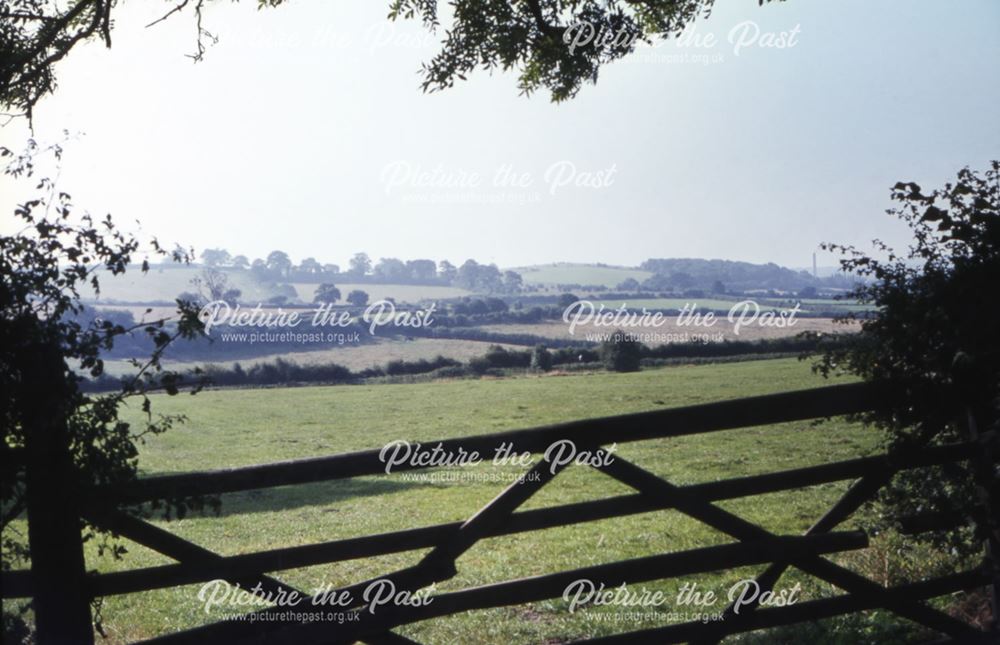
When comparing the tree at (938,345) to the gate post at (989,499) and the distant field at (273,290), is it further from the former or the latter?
the distant field at (273,290)

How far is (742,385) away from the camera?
34562 millimetres

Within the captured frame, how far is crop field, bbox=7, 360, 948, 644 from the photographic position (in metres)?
8.27

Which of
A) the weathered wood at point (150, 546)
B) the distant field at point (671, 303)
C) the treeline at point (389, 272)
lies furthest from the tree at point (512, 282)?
the weathered wood at point (150, 546)

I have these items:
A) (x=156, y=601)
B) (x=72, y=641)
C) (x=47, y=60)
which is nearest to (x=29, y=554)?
(x=72, y=641)

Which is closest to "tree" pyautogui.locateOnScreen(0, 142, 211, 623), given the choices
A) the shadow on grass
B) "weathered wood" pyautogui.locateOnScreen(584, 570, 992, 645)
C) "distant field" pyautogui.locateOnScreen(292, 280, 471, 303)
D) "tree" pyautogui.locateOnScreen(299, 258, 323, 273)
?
"weathered wood" pyautogui.locateOnScreen(584, 570, 992, 645)

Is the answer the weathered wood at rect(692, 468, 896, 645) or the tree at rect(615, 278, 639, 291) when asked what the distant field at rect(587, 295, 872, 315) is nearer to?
the tree at rect(615, 278, 639, 291)

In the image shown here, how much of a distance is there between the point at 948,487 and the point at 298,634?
4.67m

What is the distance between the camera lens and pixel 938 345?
224 inches

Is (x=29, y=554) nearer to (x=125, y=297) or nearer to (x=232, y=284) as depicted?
(x=125, y=297)

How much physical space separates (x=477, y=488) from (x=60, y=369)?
15813 mm

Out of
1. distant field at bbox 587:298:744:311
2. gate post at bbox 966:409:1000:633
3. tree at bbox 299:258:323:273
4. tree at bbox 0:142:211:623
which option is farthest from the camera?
tree at bbox 299:258:323:273

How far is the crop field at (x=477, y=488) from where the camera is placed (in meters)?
8.27

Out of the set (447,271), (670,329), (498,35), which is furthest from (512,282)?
(498,35)

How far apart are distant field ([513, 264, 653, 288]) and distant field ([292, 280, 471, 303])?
1025 cm
